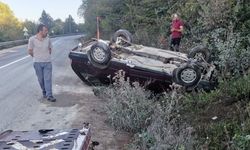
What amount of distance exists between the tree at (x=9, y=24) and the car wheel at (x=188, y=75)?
185 feet

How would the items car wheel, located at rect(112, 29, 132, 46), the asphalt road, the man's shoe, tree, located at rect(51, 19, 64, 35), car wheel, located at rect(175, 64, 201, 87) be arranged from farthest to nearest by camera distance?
1. tree, located at rect(51, 19, 64, 35)
2. car wheel, located at rect(112, 29, 132, 46)
3. the man's shoe
4. car wheel, located at rect(175, 64, 201, 87)
5. the asphalt road

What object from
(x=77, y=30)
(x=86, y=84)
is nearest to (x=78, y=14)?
(x=86, y=84)

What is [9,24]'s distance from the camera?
67.4 metres

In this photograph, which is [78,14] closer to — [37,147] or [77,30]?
[37,147]

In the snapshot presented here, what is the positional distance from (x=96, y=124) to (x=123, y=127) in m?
0.64

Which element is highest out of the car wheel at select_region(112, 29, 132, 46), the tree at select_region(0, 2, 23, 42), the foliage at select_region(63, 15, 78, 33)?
the car wheel at select_region(112, 29, 132, 46)

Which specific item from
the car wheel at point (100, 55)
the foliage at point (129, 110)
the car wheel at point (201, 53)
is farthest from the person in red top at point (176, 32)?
the foliage at point (129, 110)

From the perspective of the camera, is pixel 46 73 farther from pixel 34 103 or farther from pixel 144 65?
pixel 144 65

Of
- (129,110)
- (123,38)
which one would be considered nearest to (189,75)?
(129,110)

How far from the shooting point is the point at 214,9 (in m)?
11.6

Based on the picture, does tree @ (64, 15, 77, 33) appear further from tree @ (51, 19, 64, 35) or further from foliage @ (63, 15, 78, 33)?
tree @ (51, 19, 64, 35)

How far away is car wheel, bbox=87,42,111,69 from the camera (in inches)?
398

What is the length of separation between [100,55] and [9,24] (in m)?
59.9

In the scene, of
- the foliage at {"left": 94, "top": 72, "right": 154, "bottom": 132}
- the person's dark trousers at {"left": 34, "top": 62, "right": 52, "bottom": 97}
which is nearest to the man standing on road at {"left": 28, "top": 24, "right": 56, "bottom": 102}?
the person's dark trousers at {"left": 34, "top": 62, "right": 52, "bottom": 97}
